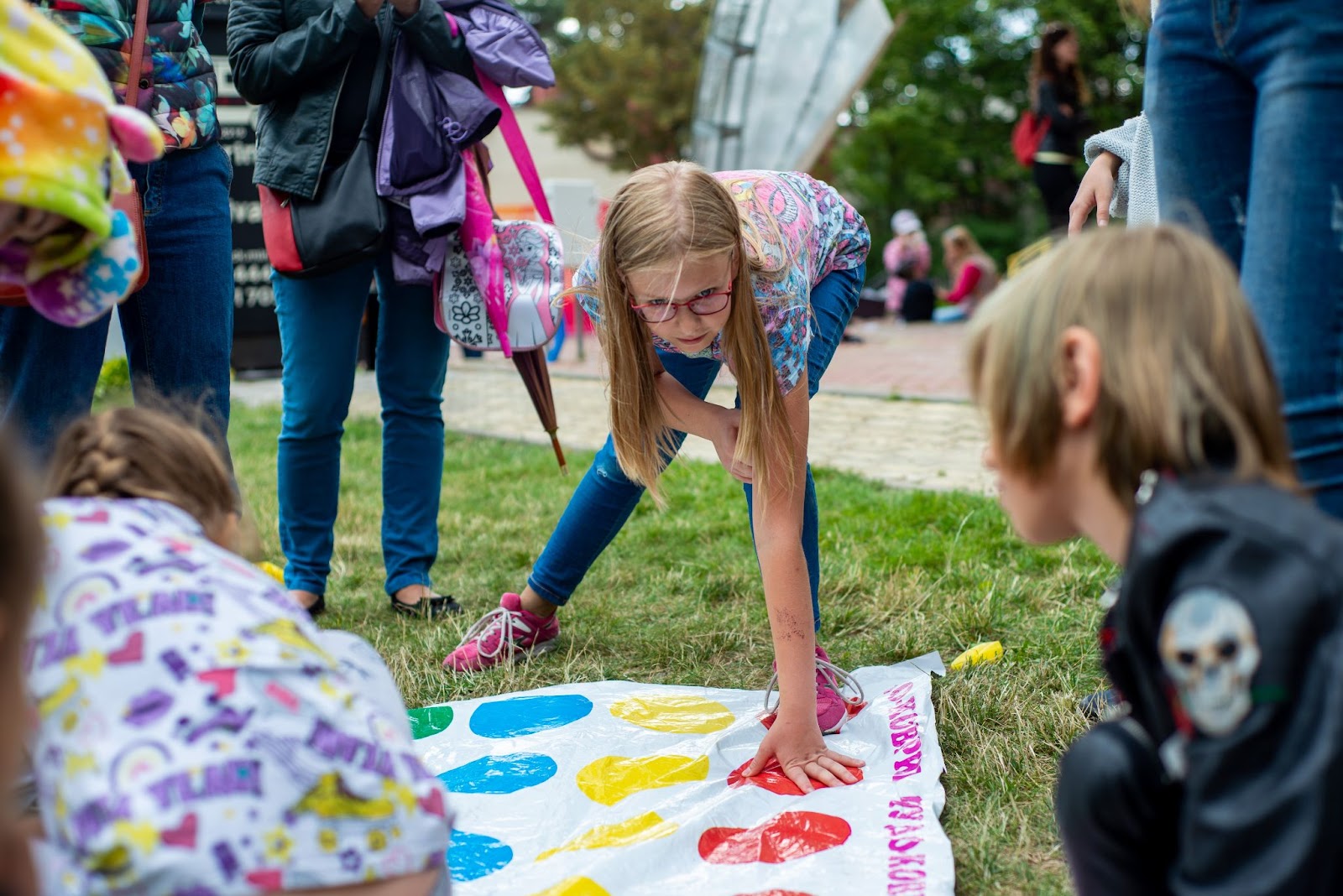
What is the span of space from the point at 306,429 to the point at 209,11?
184 inches

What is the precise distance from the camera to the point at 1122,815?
41.4 inches

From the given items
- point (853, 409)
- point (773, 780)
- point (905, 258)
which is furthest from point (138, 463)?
point (905, 258)

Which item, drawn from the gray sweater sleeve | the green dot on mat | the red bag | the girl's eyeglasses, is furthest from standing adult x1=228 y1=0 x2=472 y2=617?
the red bag

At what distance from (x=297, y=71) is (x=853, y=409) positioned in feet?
14.0

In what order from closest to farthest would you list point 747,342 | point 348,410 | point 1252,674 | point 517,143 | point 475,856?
point 1252,674, point 475,856, point 747,342, point 348,410, point 517,143

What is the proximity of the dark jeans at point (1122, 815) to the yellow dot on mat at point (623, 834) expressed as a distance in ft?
2.93

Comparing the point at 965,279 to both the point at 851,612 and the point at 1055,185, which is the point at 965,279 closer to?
the point at 1055,185

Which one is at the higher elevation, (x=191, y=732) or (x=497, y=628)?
(x=191, y=732)

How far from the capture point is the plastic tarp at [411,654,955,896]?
175 cm

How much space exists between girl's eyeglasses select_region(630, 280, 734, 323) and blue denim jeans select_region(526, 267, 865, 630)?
32 cm

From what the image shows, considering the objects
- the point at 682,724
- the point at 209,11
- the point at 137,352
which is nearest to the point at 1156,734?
the point at 682,724

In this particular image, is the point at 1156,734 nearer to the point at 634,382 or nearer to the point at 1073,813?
the point at 1073,813

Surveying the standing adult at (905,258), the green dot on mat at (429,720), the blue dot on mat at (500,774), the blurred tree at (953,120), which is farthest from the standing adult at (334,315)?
the blurred tree at (953,120)

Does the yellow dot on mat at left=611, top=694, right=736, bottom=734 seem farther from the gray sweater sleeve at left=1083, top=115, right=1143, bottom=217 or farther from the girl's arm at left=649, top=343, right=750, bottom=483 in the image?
the gray sweater sleeve at left=1083, top=115, right=1143, bottom=217
